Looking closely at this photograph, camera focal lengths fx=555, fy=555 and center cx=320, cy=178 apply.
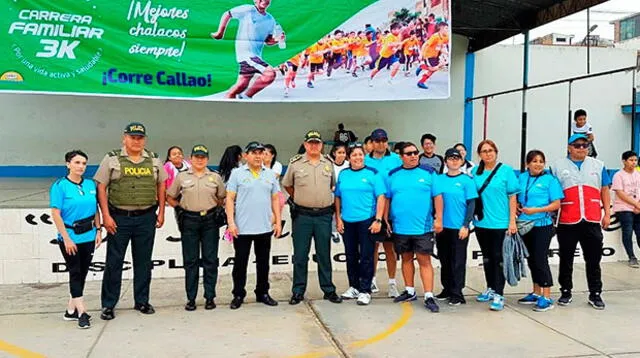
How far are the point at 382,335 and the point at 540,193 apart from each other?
78.5 inches

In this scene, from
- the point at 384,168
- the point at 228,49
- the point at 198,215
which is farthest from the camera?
the point at 228,49

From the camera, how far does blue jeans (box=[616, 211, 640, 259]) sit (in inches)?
288

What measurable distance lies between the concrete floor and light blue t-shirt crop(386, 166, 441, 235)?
31.0 inches

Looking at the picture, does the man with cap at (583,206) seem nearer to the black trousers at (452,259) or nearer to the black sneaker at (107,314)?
the black trousers at (452,259)

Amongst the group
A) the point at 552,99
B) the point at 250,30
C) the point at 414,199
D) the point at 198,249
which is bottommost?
the point at 198,249

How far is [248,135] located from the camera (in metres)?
11.5

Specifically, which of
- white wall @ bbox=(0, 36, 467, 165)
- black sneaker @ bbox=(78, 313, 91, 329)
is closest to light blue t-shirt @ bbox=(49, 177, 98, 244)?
black sneaker @ bbox=(78, 313, 91, 329)

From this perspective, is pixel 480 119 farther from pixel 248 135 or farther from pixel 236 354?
pixel 236 354

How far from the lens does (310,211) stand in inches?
209

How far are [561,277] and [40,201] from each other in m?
6.05

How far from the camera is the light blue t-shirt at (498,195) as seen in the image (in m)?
5.09

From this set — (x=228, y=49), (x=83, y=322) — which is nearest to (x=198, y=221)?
(x=83, y=322)

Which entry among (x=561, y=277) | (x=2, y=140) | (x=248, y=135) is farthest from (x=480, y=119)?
(x=2, y=140)

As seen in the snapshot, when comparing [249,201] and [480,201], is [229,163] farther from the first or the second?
[480,201]
